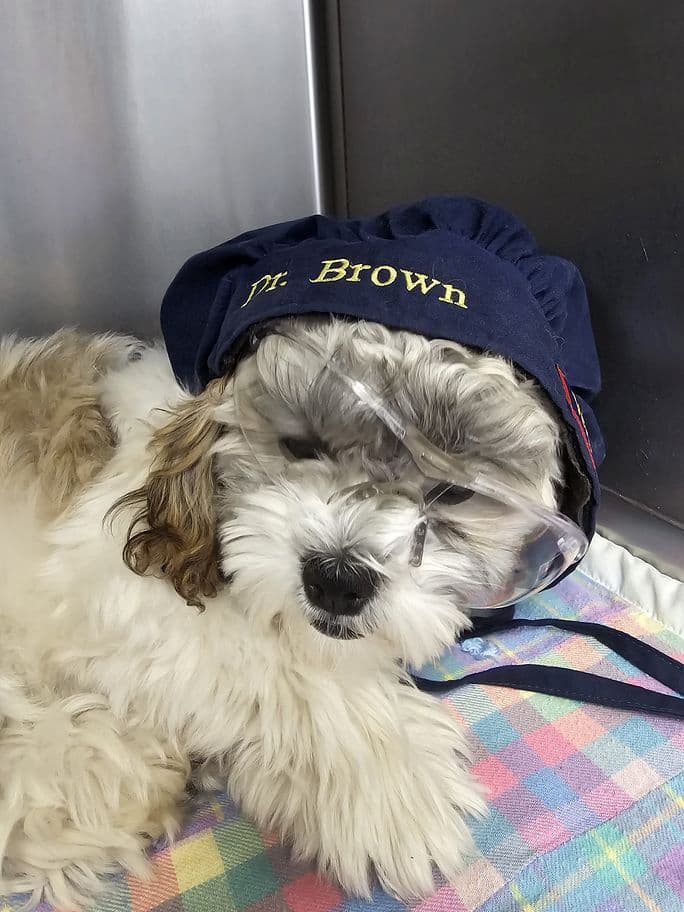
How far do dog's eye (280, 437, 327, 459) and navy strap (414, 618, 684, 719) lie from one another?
0.43 metres

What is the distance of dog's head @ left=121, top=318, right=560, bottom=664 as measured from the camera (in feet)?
2.86

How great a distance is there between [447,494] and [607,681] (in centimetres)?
45

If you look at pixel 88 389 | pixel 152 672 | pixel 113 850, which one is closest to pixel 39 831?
pixel 113 850

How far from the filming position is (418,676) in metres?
1.18

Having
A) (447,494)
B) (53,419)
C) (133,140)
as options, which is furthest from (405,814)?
(133,140)

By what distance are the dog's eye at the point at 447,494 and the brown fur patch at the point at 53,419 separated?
1.81 ft

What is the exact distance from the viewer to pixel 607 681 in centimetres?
113

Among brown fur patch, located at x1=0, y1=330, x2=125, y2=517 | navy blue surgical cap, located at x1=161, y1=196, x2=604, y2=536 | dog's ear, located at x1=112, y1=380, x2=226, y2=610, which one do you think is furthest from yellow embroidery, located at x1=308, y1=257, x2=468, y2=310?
brown fur patch, located at x1=0, y1=330, x2=125, y2=517

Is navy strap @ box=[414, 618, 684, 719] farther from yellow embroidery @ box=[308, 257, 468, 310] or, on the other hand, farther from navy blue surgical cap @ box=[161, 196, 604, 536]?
yellow embroidery @ box=[308, 257, 468, 310]

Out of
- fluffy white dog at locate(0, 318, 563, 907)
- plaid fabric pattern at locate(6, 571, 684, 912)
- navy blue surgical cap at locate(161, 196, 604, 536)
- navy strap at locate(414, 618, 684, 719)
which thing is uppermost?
navy blue surgical cap at locate(161, 196, 604, 536)

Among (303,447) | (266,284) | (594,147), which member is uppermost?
(594,147)

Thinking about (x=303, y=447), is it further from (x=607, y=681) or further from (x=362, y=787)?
(x=607, y=681)

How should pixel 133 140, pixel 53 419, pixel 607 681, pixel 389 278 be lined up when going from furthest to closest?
pixel 133 140 < pixel 53 419 < pixel 607 681 < pixel 389 278

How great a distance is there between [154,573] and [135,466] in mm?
189
